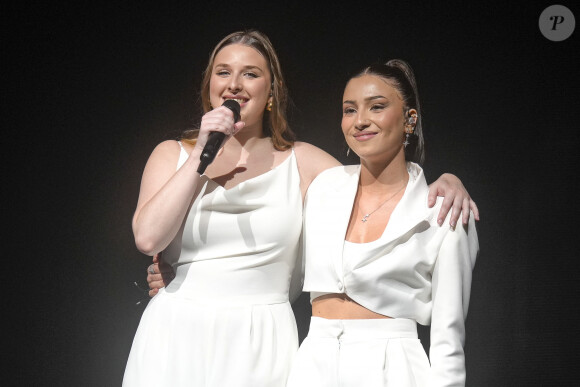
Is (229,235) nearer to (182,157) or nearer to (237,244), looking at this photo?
(237,244)

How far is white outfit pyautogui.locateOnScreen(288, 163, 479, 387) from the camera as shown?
83.5 inches

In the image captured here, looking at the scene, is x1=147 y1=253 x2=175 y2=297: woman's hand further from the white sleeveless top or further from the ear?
the ear

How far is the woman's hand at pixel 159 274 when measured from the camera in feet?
8.39

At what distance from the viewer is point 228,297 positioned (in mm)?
2387

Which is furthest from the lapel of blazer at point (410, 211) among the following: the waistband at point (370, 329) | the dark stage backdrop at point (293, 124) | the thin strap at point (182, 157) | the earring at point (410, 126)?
the dark stage backdrop at point (293, 124)

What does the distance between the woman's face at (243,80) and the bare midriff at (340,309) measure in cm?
64

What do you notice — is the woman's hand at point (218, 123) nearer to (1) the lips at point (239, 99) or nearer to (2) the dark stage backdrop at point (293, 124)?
(1) the lips at point (239, 99)

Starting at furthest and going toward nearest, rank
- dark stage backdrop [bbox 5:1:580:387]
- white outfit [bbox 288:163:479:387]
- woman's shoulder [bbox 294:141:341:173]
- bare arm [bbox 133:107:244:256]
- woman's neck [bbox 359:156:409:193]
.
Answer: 1. dark stage backdrop [bbox 5:1:580:387]
2. woman's shoulder [bbox 294:141:341:173]
3. woman's neck [bbox 359:156:409:193]
4. bare arm [bbox 133:107:244:256]
5. white outfit [bbox 288:163:479:387]

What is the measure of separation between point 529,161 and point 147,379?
1715 millimetres

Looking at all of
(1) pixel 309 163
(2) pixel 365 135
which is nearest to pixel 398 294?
(2) pixel 365 135

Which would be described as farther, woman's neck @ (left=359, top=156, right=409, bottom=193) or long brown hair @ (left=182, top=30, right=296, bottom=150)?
long brown hair @ (left=182, top=30, right=296, bottom=150)

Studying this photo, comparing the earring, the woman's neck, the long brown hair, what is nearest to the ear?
the earring

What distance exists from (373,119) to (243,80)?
0.46m

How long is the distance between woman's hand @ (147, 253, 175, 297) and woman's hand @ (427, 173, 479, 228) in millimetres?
859
